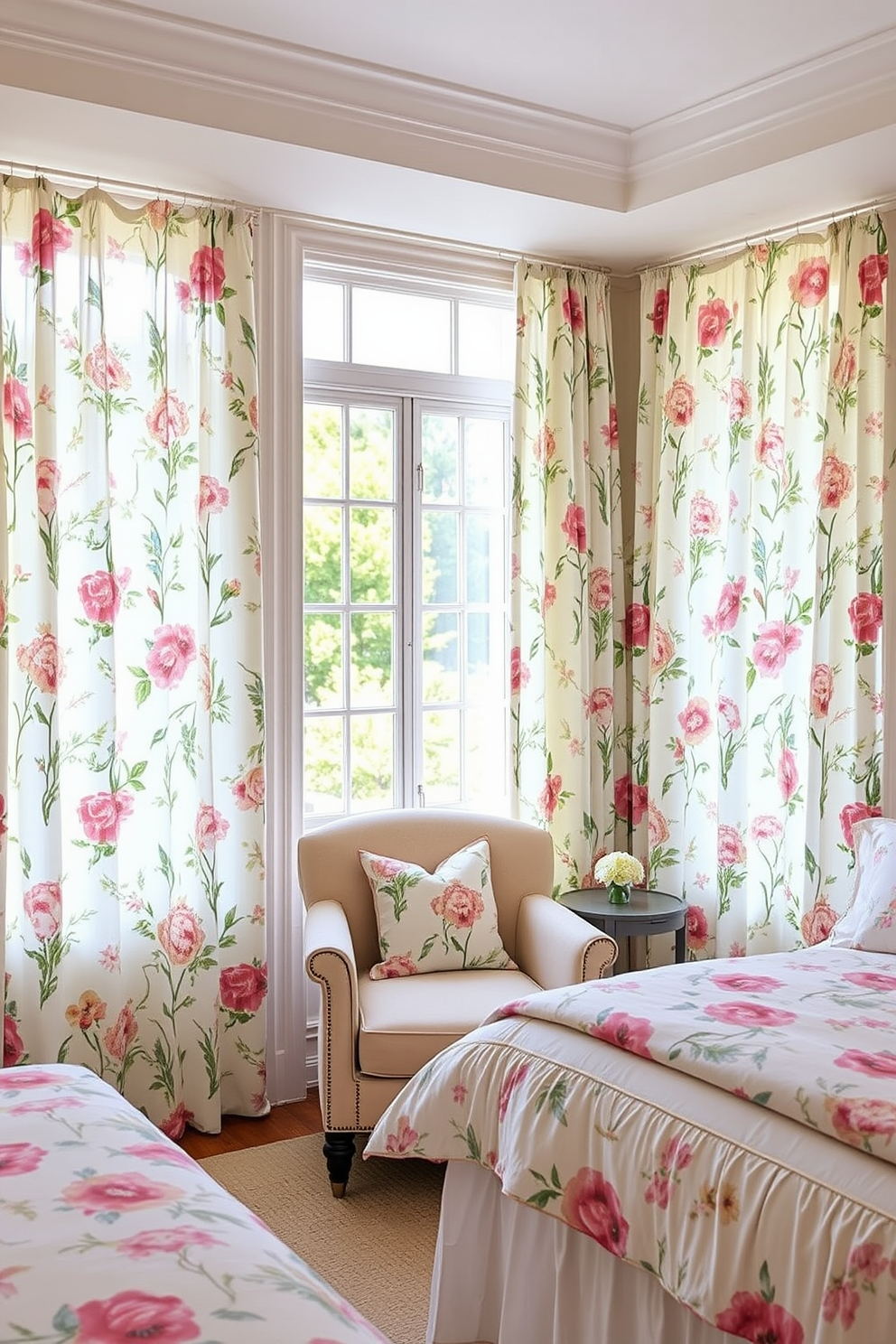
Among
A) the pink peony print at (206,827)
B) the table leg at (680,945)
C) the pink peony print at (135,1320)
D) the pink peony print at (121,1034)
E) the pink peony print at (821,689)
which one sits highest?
the pink peony print at (821,689)

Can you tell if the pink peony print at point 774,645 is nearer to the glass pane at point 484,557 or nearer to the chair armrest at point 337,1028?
the glass pane at point 484,557

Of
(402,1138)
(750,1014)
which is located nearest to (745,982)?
(750,1014)

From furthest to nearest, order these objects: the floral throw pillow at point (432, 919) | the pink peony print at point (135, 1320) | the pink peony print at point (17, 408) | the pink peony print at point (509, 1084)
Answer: the floral throw pillow at point (432, 919)
the pink peony print at point (17, 408)
the pink peony print at point (509, 1084)
the pink peony print at point (135, 1320)

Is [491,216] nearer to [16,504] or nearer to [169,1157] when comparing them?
[16,504]

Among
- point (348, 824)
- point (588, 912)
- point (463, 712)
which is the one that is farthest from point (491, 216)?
point (588, 912)

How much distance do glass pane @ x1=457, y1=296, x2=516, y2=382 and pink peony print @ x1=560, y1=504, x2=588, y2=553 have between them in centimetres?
54

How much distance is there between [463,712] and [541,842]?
2.21ft

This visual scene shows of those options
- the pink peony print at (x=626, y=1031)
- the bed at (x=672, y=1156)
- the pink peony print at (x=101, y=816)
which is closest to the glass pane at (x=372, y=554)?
the pink peony print at (x=101, y=816)

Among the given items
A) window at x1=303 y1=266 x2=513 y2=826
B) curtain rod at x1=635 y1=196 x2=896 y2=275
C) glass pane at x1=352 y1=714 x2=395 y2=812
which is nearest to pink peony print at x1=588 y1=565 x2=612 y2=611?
window at x1=303 y1=266 x2=513 y2=826

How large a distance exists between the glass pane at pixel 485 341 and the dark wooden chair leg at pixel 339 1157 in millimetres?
2547

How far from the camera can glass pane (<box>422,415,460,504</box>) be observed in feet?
14.4

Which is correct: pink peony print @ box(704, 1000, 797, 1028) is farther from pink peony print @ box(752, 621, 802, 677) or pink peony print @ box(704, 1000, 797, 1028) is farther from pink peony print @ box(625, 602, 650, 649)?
pink peony print @ box(625, 602, 650, 649)

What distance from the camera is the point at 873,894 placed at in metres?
3.22

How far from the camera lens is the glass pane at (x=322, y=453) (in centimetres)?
412
